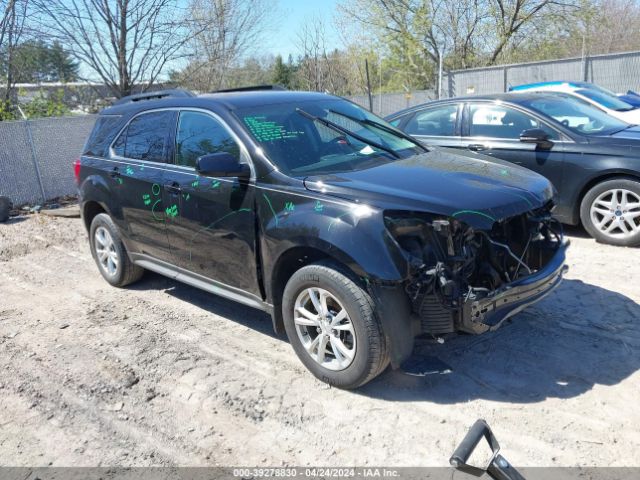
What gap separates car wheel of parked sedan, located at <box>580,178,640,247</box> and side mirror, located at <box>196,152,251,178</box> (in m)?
4.15

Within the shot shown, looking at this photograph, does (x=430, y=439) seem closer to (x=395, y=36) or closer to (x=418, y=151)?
(x=418, y=151)

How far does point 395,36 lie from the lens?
26.1 metres

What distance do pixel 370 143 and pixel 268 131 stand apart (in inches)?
33.0

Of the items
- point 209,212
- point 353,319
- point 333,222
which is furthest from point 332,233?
point 209,212

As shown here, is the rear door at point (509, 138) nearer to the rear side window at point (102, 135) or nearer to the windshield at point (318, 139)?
the windshield at point (318, 139)

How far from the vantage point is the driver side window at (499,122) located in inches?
259

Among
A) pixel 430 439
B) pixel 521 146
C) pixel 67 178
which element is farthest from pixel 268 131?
pixel 67 178

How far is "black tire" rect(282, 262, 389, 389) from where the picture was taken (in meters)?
3.25

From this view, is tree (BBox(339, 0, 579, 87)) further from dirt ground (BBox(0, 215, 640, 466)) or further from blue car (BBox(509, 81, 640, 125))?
dirt ground (BBox(0, 215, 640, 466))

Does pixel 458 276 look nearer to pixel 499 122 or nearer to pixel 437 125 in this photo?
pixel 499 122

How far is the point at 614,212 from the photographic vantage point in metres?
5.99

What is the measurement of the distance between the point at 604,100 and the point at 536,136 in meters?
6.75

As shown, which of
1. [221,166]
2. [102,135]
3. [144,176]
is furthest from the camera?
[102,135]

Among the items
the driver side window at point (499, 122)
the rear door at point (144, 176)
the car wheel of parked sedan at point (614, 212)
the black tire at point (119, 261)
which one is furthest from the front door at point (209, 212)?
the car wheel of parked sedan at point (614, 212)
